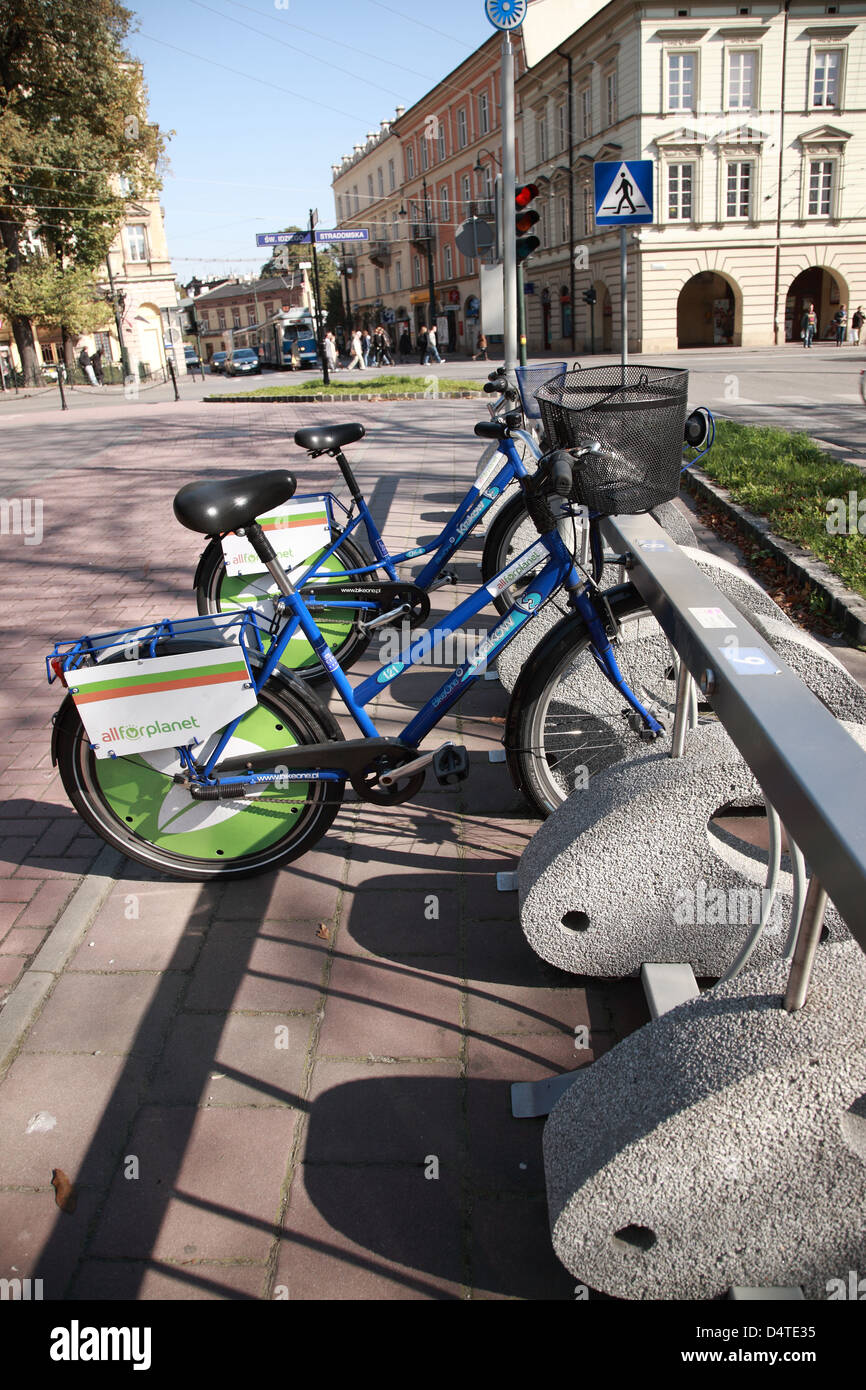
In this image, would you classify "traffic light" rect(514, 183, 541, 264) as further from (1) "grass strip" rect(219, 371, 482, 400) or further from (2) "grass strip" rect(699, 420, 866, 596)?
(1) "grass strip" rect(219, 371, 482, 400)

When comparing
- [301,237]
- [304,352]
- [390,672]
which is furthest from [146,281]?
[390,672]

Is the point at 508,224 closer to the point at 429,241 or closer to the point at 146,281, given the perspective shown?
the point at 146,281

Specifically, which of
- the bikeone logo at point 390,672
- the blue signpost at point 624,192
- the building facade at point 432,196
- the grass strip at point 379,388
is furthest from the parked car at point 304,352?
the bikeone logo at point 390,672

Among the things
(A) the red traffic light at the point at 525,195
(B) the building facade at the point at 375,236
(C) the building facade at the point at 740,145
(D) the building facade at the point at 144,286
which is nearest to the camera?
(A) the red traffic light at the point at 525,195

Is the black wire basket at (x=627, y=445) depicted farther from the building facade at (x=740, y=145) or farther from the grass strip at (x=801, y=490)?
the building facade at (x=740, y=145)

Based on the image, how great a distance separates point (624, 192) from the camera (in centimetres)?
920

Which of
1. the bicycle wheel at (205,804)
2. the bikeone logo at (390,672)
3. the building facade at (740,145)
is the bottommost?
the bicycle wheel at (205,804)

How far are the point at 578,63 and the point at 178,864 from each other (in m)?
48.8

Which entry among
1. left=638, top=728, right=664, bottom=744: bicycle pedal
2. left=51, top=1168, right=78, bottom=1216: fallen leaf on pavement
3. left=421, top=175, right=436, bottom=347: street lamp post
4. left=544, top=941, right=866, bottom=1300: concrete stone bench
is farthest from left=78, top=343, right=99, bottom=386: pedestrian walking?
left=544, top=941, right=866, bottom=1300: concrete stone bench

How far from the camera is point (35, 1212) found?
78.3 inches

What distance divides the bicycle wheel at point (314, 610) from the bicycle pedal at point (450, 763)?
1123 millimetres

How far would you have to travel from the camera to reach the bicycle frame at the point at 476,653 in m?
2.88

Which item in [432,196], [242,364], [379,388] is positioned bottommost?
[379,388]

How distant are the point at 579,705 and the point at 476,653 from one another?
379 millimetres
